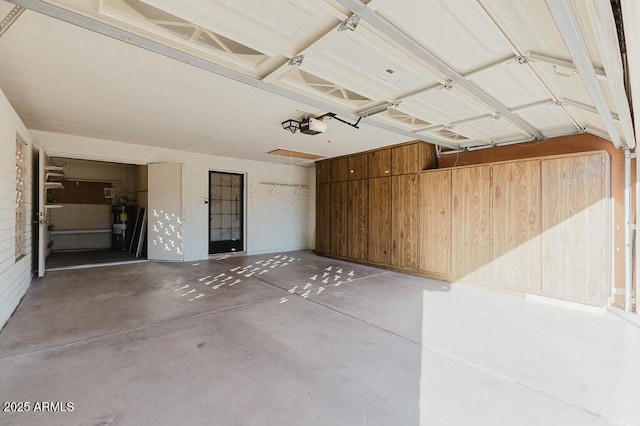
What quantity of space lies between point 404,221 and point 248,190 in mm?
4348

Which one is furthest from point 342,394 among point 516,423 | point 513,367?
point 513,367

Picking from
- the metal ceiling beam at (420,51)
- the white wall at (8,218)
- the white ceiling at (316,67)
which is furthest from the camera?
the white wall at (8,218)

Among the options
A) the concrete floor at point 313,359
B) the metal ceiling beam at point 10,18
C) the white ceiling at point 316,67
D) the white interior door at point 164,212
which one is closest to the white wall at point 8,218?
the concrete floor at point 313,359

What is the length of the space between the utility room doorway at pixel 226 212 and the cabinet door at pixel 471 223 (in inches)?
215

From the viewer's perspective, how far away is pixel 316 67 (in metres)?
2.62

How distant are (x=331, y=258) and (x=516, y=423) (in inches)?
238

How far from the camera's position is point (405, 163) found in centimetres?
599

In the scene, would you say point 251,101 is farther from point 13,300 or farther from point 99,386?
point 13,300

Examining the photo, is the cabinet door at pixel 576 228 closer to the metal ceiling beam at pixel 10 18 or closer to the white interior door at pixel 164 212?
the metal ceiling beam at pixel 10 18

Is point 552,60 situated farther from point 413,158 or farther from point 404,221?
point 404,221

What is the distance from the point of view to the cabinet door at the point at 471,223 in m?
4.81

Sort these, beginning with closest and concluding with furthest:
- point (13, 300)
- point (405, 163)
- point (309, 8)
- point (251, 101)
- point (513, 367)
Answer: point (309, 8) < point (513, 367) < point (13, 300) < point (251, 101) < point (405, 163)

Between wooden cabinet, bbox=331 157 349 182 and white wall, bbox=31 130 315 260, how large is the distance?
65.8 inches

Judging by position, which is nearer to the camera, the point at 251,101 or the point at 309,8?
the point at 309,8
